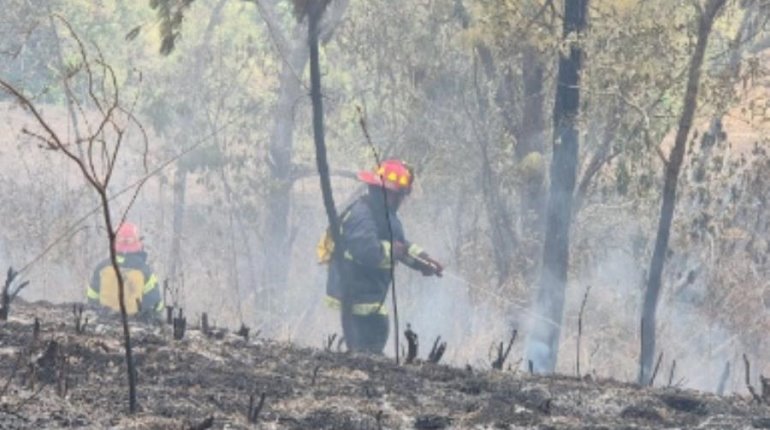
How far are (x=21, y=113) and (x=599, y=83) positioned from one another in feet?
67.2

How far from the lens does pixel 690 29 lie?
1282 cm

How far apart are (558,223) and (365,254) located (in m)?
3.46

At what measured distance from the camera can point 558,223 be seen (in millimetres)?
14000

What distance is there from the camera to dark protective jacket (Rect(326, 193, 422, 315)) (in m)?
11.1

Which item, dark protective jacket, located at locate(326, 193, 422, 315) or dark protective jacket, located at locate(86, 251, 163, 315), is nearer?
dark protective jacket, located at locate(326, 193, 422, 315)

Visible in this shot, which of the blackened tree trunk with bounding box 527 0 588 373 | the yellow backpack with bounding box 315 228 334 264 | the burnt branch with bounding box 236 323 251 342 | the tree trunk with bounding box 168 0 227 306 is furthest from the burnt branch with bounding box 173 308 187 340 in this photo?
the tree trunk with bounding box 168 0 227 306

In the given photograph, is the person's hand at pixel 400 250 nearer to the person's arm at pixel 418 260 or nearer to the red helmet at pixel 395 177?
the person's arm at pixel 418 260

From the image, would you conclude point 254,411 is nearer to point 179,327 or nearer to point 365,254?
point 179,327

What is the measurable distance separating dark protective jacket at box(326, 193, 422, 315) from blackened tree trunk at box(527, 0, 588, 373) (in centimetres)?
265

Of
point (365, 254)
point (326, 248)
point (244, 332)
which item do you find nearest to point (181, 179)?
point (326, 248)

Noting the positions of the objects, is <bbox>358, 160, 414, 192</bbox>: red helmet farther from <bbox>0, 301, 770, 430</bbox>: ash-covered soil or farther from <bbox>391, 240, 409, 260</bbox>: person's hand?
<bbox>0, 301, 770, 430</bbox>: ash-covered soil

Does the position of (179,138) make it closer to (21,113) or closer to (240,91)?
(240,91)

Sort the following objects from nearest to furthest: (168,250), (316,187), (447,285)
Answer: (447,285), (168,250), (316,187)

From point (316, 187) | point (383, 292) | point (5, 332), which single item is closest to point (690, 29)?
point (383, 292)
